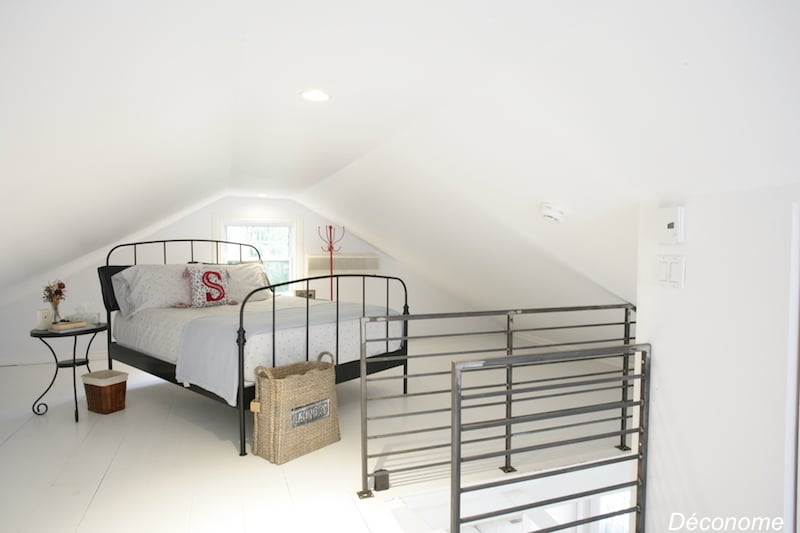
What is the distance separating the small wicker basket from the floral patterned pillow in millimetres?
797

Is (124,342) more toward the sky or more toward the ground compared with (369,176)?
more toward the ground

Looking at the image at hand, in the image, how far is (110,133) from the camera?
1824 mm

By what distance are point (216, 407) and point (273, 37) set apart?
2806 millimetres

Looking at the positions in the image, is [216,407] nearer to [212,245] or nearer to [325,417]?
[325,417]

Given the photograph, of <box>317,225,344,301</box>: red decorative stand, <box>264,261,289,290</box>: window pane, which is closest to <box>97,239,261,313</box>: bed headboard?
<box>264,261,289,290</box>: window pane

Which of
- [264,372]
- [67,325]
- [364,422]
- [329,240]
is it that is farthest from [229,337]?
[329,240]

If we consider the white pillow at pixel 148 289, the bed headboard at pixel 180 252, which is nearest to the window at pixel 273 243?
the bed headboard at pixel 180 252

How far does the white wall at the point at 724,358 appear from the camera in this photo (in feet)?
4.58

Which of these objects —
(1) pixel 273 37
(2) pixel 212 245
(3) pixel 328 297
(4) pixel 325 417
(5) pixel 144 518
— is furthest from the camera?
(3) pixel 328 297

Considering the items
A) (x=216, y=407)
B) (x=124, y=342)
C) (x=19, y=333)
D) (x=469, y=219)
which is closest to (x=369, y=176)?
(x=469, y=219)

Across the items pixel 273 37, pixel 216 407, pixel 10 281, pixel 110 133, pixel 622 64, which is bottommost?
pixel 216 407

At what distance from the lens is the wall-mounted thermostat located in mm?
1694

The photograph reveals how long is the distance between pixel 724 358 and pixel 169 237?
5132 millimetres

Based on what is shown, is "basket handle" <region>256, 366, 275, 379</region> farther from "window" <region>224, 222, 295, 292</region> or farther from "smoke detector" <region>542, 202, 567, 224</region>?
"window" <region>224, 222, 295, 292</region>
